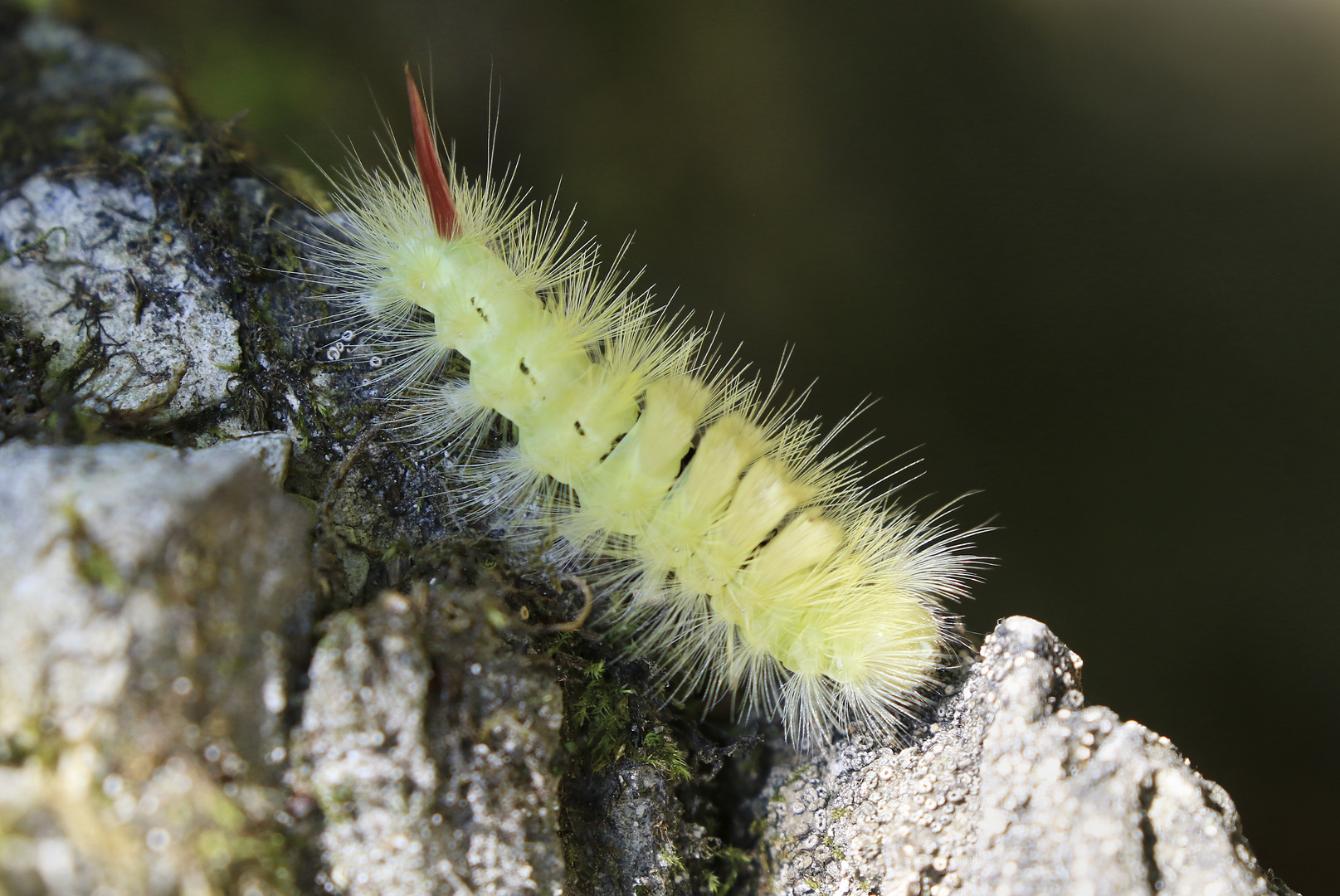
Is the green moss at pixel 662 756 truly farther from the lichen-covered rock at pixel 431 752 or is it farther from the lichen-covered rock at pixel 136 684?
the lichen-covered rock at pixel 136 684

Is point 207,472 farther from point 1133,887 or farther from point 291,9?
point 291,9

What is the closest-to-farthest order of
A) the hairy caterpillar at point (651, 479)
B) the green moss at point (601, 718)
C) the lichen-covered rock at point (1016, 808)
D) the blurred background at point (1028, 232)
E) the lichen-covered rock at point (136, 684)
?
the lichen-covered rock at point (136, 684), the lichen-covered rock at point (1016, 808), the green moss at point (601, 718), the hairy caterpillar at point (651, 479), the blurred background at point (1028, 232)

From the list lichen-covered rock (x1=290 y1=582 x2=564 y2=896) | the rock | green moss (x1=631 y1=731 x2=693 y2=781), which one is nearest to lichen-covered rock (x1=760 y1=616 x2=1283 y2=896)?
the rock

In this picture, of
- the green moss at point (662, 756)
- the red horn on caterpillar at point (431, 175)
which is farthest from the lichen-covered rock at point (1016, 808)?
the red horn on caterpillar at point (431, 175)

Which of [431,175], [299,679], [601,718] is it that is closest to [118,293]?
[431,175]

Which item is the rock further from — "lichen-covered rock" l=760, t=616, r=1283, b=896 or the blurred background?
the blurred background

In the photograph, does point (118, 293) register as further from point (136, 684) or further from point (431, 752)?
point (431, 752)

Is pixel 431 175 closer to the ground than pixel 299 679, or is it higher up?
higher up
